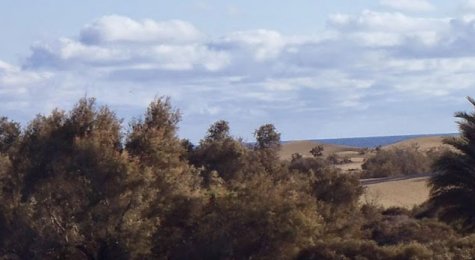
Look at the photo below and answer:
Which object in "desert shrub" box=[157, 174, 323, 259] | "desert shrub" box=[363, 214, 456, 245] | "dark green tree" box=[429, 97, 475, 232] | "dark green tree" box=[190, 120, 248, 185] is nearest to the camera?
"desert shrub" box=[157, 174, 323, 259]

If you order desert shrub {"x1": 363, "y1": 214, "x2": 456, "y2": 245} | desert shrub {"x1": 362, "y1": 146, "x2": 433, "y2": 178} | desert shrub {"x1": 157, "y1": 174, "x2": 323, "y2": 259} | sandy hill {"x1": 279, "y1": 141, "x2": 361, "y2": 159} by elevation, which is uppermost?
sandy hill {"x1": 279, "y1": 141, "x2": 361, "y2": 159}

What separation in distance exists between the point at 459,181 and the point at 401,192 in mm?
36736

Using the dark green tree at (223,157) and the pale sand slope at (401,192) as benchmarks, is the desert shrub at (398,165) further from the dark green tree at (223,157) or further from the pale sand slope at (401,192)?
the dark green tree at (223,157)

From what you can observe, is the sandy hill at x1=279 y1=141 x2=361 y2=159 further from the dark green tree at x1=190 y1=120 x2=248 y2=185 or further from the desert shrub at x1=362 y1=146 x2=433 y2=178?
the dark green tree at x1=190 y1=120 x2=248 y2=185

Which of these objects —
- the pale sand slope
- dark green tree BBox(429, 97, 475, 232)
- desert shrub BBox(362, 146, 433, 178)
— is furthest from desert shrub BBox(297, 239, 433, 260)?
desert shrub BBox(362, 146, 433, 178)

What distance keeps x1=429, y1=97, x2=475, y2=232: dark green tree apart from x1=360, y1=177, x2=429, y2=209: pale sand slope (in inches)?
1134

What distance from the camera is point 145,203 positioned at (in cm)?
2752

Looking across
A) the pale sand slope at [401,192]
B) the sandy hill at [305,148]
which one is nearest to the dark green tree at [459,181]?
the pale sand slope at [401,192]

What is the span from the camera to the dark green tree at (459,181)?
32844 mm

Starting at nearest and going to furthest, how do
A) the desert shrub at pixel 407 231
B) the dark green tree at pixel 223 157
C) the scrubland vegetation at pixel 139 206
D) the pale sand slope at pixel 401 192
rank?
the scrubland vegetation at pixel 139 206 → the desert shrub at pixel 407 231 → the dark green tree at pixel 223 157 → the pale sand slope at pixel 401 192

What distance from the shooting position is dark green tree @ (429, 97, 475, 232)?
32844 mm

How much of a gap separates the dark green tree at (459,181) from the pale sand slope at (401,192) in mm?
28801

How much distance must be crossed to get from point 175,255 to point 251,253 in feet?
6.49

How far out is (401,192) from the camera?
228ft
